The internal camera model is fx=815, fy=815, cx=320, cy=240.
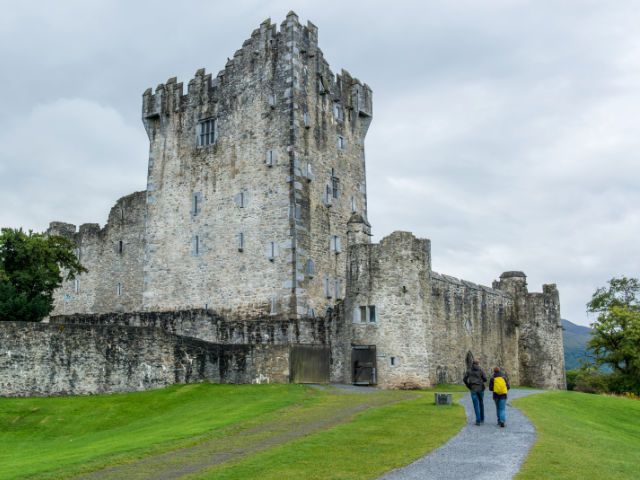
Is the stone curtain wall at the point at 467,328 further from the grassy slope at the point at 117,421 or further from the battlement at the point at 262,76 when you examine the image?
the battlement at the point at 262,76

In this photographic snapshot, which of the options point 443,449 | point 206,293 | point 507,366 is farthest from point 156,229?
point 443,449

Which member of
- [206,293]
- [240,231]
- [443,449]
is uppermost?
[240,231]

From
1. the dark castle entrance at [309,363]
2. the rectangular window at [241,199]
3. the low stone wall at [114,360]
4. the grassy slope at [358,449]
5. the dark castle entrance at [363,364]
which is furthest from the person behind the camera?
the rectangular window at [241,199]

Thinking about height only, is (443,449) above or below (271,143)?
below

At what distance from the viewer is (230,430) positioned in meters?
23.7

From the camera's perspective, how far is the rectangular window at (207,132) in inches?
1947

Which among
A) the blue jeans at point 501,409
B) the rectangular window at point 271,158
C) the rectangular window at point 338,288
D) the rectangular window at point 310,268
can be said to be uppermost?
the rectangular window at point 271,158

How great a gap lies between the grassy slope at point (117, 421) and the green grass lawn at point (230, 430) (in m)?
0.04

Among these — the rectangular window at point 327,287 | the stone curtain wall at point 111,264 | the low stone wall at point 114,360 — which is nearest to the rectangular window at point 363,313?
the low stone wall at point 114,360

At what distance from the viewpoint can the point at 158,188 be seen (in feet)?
168

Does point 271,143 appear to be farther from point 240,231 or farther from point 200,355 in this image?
point 200,355

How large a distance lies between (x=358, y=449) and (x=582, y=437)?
24.1 feet

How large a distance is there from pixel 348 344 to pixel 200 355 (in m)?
7.32

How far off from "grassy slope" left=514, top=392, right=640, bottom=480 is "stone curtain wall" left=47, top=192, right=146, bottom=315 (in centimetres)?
3016
